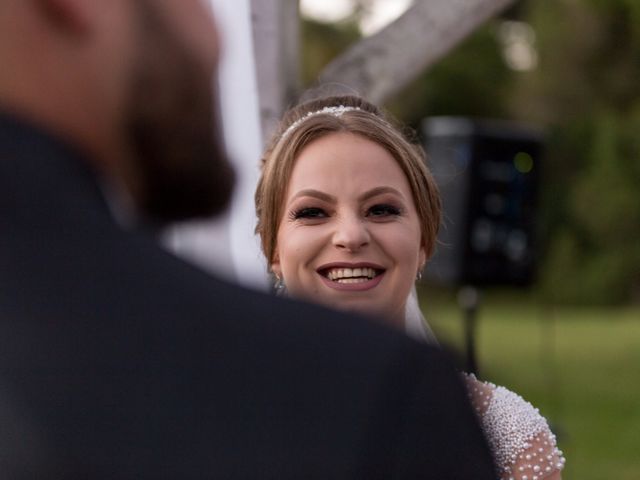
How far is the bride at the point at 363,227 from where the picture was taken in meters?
2.11

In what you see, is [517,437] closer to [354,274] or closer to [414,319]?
[414,319]

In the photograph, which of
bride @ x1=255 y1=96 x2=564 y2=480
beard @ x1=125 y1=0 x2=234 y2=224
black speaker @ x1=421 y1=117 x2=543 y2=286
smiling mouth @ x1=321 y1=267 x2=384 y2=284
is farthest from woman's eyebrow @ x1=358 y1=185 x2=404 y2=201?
black speaker @ x1=421 y1=117 x2=543 y2=286

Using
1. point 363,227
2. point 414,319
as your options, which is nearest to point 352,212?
point 363,227

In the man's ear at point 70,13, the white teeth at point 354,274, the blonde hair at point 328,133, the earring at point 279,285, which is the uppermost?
the blonde hair at point 328,133

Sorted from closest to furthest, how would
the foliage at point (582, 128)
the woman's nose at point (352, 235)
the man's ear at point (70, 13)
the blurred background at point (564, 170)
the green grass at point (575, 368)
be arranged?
the man's ear at point (70, 13) < the woman's nose at point (352, 235) < the green grass at point (575, 368) < the blurred background at point (564, 170) < the foliage at point (582, 128)

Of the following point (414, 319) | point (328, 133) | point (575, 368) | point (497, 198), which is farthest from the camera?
point (575, 368)

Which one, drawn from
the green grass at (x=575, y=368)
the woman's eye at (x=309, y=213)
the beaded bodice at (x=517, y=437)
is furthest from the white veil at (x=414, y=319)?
the green grass at (x=575, y=368)

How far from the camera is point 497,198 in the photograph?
1134 cm

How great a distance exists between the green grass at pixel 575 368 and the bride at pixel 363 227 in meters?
3.10

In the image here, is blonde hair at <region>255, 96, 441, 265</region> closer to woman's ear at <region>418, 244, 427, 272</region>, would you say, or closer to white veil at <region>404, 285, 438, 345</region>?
woman's ear at <region>418, 244, 427, 272</region>

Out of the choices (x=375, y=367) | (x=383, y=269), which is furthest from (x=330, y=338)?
(x=383, y=269)

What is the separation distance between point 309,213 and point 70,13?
5.08 feet

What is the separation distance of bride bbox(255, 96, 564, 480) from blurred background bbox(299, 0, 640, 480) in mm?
12231

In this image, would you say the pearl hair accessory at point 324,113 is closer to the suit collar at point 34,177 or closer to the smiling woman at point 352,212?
the smiling woman at point 352,212
